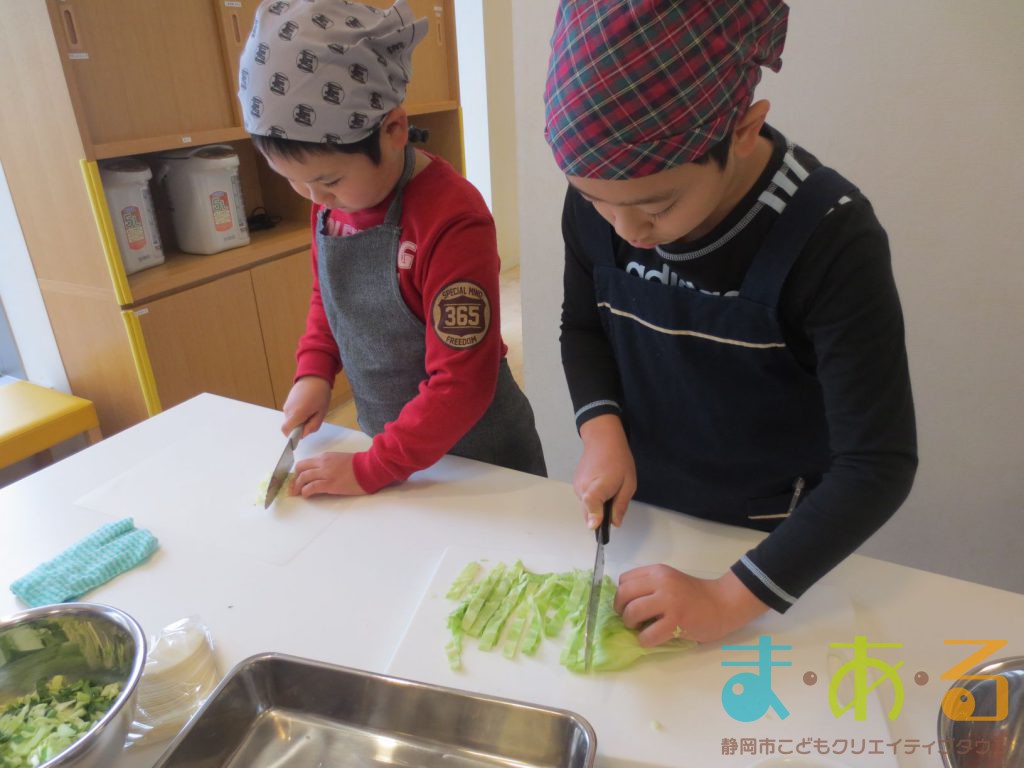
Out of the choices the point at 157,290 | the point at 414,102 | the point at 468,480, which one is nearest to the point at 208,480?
the point at 468,480

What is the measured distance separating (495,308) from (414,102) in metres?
2.18

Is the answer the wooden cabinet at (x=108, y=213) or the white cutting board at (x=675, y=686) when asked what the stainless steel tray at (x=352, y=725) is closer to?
the white cutting board at (x=675, y=686)

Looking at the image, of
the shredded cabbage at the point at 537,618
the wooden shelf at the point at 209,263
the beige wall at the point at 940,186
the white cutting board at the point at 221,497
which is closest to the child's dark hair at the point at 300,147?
the white cutting board at the point at 221,497

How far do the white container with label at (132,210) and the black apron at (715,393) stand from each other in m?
1.67

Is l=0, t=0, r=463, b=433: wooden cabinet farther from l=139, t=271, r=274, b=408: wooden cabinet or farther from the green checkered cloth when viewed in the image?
the green checkered cloth

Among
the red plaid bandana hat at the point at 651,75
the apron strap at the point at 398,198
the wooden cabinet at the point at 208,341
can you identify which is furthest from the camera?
the wooden cabinet at the point at 208,341

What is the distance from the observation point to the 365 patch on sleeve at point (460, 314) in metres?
0.96

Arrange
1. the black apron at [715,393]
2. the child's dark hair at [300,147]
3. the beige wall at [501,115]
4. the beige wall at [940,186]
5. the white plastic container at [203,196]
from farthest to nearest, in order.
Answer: the beige wall at [501,115] < the white plastic container at [203,196] < the beige wall at [940,186] < the child's dark hair at [300,147] < the black apron at [715,393]

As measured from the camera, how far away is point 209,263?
7.43ft

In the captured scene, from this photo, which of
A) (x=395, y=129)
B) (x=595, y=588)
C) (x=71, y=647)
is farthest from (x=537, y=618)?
(x=395, y=129)

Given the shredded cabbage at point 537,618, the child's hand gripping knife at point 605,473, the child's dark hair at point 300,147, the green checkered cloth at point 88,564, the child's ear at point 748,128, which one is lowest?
the shredded cabbage at point 537,618

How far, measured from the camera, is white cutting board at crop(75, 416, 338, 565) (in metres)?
0.89

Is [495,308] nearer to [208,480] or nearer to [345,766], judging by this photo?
[208,480]

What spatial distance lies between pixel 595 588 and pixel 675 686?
117mm
